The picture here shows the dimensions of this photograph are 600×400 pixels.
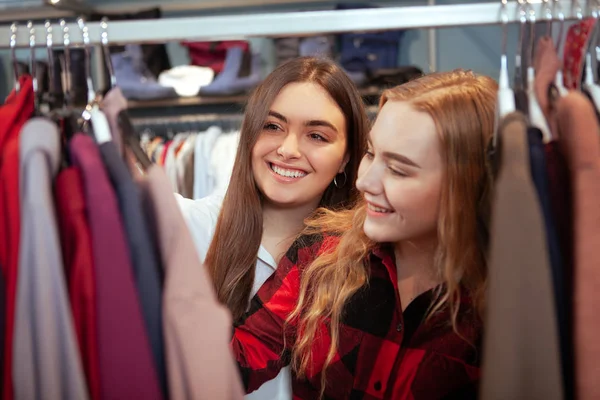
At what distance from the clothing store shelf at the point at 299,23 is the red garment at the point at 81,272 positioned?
0.87 feet

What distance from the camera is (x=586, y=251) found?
56cm

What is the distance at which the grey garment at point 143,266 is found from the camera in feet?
1.90

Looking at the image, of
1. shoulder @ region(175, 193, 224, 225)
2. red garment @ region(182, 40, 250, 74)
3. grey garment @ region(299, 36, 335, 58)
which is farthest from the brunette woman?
red garment @ region(182, 40, 250, 74)

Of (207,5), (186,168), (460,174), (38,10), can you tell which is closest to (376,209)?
(460,174)

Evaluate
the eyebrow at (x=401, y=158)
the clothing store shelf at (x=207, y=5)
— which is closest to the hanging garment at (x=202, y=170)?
the clothing store shelf at (x=207, y=5)

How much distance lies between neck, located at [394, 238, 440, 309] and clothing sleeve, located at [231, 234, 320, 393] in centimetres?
21

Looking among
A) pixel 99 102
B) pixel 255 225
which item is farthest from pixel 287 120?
pixel 99 102

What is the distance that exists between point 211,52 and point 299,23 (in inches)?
72.4

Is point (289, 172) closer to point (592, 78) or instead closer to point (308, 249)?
point (308, 249)

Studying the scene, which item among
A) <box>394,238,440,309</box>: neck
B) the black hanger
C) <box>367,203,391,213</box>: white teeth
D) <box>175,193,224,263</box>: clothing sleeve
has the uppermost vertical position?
the black hanger

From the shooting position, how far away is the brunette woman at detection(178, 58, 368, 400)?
1.16 meters

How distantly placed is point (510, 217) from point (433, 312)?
333 millimetres

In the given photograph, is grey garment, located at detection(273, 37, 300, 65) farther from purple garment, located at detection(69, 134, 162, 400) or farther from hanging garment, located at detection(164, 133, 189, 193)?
purple garment, located at detection(69, 134, 162, 400)

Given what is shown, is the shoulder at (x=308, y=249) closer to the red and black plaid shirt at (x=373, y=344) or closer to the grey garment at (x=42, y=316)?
the red and black plaid shirt at (x=373, y=344)
